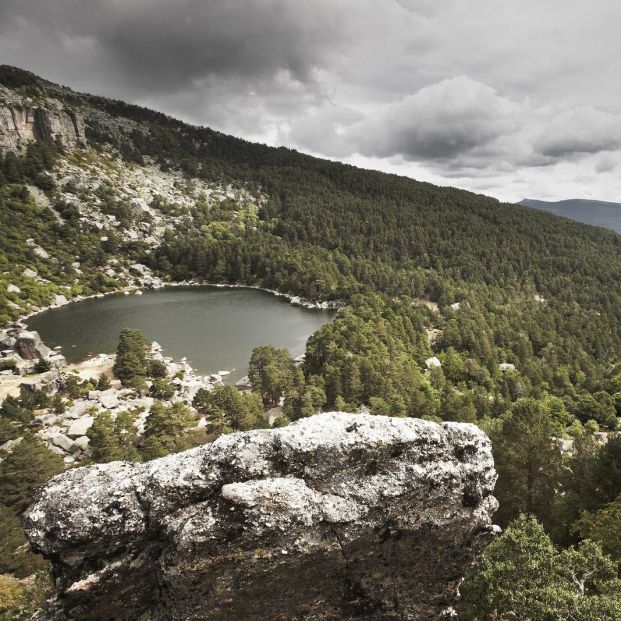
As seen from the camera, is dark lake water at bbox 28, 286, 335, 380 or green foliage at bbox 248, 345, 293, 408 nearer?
green foliage at bbox 248, 345, 293, 408

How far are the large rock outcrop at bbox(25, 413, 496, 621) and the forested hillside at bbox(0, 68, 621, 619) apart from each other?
191 inches

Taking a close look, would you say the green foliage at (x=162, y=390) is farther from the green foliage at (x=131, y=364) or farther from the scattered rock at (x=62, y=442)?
the scattered rock at (x=62, y=442)

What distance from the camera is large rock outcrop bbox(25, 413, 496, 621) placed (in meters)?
9.52

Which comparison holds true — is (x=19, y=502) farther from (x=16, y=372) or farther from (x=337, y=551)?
(x=16, y=372)

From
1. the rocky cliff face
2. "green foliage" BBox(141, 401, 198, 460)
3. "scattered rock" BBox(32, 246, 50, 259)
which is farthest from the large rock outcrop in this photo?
the rocky cliff face

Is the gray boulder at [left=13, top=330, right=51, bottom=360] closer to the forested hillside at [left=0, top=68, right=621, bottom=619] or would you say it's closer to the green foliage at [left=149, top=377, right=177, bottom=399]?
the forested hillside at [left=0, top=68, right=621, bottom=619]

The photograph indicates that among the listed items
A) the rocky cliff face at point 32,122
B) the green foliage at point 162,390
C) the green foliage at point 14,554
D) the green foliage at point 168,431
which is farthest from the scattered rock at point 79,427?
the rocky cliff face at point 32,122

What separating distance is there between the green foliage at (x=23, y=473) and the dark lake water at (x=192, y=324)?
34.8 meters

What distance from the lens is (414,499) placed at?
10.7 m

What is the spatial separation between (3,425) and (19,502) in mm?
14093

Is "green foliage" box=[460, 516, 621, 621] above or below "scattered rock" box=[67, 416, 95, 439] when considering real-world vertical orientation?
above

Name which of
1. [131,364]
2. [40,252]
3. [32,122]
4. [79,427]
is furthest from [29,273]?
[32,122]

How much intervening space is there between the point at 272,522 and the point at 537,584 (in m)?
10.2

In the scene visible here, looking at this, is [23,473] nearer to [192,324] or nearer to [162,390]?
[162,390]
